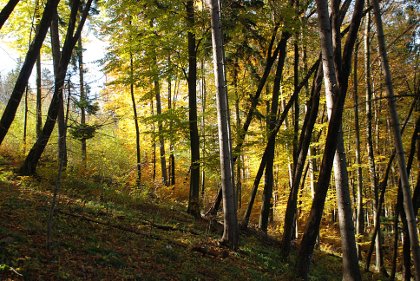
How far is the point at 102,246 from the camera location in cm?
645

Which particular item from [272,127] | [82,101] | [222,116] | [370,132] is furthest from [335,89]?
[370,132]

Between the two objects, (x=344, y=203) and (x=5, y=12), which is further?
(x=5, y=12)

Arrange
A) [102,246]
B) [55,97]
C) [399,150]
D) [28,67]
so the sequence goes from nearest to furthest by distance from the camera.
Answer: [102,246]
[399,150]
[28,67]
[55,97]

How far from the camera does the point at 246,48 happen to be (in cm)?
1296

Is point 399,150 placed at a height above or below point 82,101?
below

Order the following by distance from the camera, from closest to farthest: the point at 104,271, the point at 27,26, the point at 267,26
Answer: the point at 104,271, the point at 267,26, the point at 27,26

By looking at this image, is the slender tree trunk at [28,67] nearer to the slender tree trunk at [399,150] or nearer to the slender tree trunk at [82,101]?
the slender tree trunk at [82,101]

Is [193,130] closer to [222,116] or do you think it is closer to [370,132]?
[222,116]

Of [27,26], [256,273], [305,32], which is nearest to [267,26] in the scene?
[305,32]

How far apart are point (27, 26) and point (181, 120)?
10690 mm

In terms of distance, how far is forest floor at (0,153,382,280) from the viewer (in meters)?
5.14

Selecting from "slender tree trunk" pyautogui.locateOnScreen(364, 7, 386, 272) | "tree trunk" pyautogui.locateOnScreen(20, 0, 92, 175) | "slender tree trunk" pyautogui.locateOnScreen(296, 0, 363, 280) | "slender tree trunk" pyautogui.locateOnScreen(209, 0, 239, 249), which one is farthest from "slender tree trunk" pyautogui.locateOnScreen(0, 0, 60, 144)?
"slender tree trunk" pyautogui.locateOnScreen(364, 7, 386, 272)

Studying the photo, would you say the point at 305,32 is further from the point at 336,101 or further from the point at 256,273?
the point at 256,273

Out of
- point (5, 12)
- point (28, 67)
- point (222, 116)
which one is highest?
point (5, 12)
